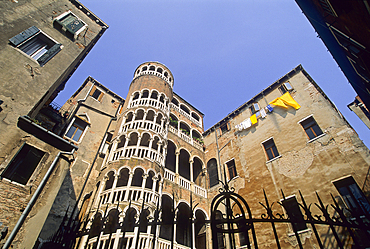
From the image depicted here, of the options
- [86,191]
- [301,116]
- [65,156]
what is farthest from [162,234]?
[301,116]

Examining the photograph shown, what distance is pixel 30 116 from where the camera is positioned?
31.6 ft

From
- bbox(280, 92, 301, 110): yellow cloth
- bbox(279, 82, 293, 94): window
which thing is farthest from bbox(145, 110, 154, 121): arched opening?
bbox(279, 82, 293, 94): window

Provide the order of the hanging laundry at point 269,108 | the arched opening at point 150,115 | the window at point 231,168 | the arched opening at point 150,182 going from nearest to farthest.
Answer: the arched opening at point 150,182, the hanging laundry at point 269,108, the window at point 231,168, the arched opening at point 150,115

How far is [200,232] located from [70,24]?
65.3 feet

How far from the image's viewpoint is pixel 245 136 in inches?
753

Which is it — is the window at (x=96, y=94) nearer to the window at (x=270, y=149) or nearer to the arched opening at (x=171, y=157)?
the arched opening at (x=171, y=157)

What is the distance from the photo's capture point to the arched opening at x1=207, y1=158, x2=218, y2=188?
769 inches

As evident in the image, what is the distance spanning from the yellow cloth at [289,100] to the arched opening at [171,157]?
36.5ft

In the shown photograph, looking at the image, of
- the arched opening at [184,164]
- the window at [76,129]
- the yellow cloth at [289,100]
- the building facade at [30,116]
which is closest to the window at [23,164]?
the building facade at [30,116]

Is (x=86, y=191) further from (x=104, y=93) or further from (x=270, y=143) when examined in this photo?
(x=270, y=143)

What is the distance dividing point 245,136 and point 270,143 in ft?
9.17

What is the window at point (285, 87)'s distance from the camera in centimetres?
1787

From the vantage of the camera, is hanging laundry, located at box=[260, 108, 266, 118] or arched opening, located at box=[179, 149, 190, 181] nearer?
hanging laundry, located at box=[260, 108, 266, 118]

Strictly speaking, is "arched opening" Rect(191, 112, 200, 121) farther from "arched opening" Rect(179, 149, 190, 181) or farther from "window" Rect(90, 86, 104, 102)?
"window" Rect(90, 86, 104, 102)
